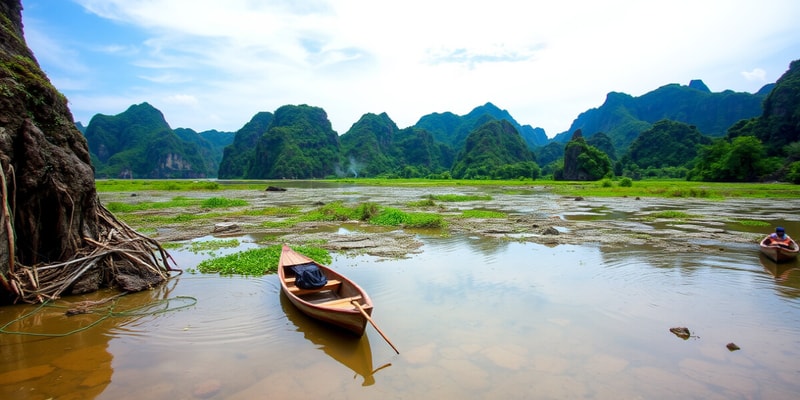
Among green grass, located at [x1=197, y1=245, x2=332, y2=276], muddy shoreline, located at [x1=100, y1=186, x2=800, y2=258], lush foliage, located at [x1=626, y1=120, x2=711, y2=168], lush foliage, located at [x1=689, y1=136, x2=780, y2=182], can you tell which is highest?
lush foliage, located at [x1=626, y1=120, x2=711, y2=168]

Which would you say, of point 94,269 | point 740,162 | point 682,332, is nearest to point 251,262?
point 94,269

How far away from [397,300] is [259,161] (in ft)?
461

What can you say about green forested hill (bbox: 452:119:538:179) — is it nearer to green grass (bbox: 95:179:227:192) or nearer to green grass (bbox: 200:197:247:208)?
green grass (bbox: 95:179:227:192)

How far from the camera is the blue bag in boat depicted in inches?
291

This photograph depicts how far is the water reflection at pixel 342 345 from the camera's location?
5448mm

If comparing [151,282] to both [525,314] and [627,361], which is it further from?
[627,361]

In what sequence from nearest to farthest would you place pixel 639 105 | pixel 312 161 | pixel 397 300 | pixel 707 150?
pixel 397 300, pixel 707 150, pixel 312 161, pixel 639 105

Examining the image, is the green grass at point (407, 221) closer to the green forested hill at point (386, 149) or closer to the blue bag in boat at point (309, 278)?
the blue bag in boat at point (309, 278)

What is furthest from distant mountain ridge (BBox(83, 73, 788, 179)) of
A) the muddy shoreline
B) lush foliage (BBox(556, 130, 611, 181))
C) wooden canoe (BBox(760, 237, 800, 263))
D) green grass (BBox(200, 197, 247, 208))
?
wooden canoe (BBox(760, 237, 800, 263))

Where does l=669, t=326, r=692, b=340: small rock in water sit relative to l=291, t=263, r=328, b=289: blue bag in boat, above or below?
below

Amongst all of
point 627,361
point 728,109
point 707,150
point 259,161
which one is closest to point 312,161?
point 259,161

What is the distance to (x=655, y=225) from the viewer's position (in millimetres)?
17781

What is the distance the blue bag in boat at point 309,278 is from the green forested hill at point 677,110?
161343 mm

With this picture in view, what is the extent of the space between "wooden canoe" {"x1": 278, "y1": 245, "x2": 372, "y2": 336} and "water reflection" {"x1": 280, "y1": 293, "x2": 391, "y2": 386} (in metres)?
0.26
